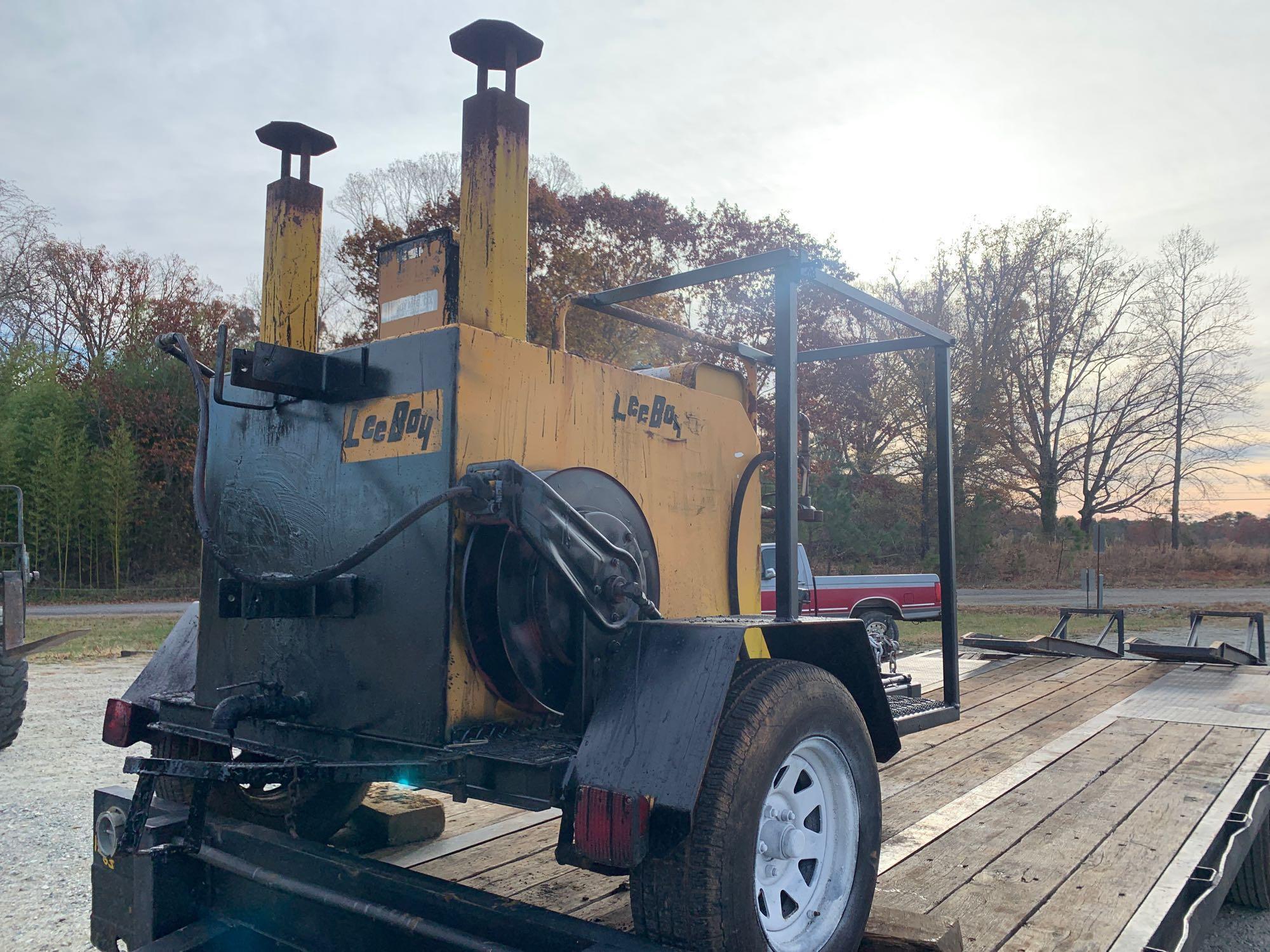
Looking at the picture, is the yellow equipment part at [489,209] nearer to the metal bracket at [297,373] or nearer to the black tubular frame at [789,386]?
the metal bracket at [297,373]

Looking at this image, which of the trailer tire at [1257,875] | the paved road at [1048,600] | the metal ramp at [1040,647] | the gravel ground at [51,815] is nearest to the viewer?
the gravel ground at [51,815]

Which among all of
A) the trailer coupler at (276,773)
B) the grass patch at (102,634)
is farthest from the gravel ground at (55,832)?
the grass patch at (102,634)

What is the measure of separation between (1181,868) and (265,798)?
9.96 feet

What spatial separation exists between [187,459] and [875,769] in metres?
25.2

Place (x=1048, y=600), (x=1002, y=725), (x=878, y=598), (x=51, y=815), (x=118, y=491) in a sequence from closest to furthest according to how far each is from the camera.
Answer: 1. (x=1002, y=725)
2. (x=51, y=815)
3. (x=878, y=598)
4. (x=1048, y=600)
5. (x=118, y=491)

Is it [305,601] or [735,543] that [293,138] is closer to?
[305,601]

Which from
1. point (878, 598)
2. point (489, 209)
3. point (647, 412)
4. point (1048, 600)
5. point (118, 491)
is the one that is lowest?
point (1048, 600)

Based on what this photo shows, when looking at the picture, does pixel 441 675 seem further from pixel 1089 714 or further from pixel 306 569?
pixel 1089 714

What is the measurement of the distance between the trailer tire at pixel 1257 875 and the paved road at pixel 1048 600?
17541 millimetres

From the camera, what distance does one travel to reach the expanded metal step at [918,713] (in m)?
3.38

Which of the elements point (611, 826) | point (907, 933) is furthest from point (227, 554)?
point (907, 933)

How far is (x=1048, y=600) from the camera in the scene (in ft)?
74.0

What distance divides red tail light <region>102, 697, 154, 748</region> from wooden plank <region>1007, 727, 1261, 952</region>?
2.77 meters

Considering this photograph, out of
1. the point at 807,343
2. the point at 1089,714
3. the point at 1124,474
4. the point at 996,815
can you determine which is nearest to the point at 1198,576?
the point at 1124,474
